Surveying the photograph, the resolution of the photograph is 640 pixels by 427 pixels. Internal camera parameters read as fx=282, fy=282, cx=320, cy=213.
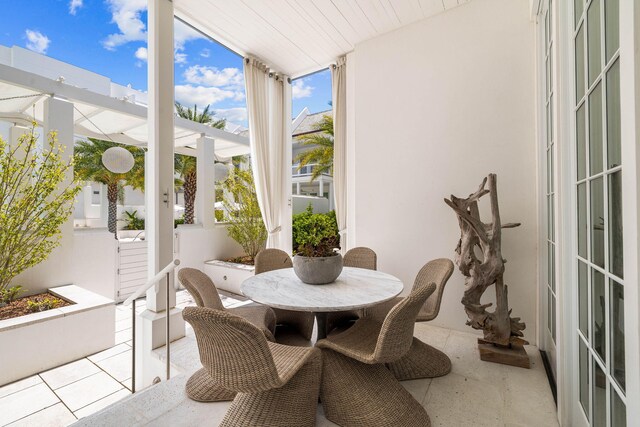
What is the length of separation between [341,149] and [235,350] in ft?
10.5

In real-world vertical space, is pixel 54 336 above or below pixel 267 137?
below

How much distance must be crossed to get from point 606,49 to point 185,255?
5.72 m

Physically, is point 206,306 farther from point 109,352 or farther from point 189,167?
point 189,167

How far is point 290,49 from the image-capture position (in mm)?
3881

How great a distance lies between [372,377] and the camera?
1687mm

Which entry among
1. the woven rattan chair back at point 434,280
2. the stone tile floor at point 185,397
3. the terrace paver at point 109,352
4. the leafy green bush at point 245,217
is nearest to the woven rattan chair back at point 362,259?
the woven rattan chair back at point 434,280

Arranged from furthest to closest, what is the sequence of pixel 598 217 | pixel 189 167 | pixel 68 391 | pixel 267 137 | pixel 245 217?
1. pixel 189 167
2. pixel 245 217
3. pixel 267 137
4. pixel 68 391
5. pixel 598 217

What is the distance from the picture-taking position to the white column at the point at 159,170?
2.67m

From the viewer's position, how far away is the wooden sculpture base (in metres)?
2.17

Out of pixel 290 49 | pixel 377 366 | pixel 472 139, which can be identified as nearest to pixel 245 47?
pixel 290 49

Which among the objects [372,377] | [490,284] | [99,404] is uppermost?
[490,284]

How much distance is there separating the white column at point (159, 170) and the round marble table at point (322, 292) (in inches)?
47.0

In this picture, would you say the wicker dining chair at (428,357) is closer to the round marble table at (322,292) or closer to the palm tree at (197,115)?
the round marble table at (322,292)

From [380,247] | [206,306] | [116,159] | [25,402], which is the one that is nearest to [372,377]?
[206,306]
